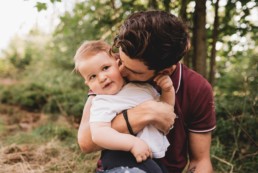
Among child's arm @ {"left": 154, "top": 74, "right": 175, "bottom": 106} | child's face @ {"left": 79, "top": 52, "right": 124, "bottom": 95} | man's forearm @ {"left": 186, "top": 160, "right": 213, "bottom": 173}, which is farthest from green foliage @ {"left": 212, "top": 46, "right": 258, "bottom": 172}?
child's face @ {"left": 79, "top": 52, "right": 124, "bottom": 95}

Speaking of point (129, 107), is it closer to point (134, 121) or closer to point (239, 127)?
point (134, 121)

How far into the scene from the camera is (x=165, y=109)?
74.9 inches

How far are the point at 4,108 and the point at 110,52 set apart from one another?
4258mm

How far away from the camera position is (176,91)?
2.07 metres

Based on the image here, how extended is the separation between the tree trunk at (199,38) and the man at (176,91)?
3.72 feet

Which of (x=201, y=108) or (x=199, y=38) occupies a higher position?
(x=199, y=38)

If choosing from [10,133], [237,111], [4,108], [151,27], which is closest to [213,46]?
[237,111]

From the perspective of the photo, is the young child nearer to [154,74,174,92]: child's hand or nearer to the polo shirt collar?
[154,74,174,92]: child's hand

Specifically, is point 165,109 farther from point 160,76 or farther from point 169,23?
point 169,23

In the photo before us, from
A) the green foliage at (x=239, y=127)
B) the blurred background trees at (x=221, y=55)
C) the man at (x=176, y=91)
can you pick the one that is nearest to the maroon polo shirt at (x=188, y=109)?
the man at (x=176, y=91)

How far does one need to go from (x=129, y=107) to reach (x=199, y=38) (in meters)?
1.50

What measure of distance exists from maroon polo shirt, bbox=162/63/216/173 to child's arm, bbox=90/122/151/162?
0.41m

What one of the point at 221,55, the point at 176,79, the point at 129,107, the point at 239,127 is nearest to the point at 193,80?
the point at 176,79

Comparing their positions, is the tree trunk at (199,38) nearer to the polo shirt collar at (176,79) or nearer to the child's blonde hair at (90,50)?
the polo shirt collar at (176,79)
